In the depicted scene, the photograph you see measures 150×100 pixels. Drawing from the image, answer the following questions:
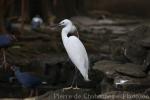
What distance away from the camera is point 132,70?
8078mm

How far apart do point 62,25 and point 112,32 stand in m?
5.09

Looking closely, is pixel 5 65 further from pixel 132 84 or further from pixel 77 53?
pixel 132 84

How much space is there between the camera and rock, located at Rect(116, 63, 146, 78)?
7953mm

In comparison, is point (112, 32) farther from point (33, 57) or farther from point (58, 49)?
point (33, 57)

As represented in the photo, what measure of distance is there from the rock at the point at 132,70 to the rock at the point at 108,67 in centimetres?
11

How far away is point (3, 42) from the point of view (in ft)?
32.9

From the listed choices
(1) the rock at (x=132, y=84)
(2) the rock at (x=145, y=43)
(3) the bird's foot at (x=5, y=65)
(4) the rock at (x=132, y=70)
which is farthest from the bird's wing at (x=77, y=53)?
(3) the bird's foot at (x=5, y=65)

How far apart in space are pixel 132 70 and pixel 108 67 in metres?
0.54

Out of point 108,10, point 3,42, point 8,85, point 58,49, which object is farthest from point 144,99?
point 108,10

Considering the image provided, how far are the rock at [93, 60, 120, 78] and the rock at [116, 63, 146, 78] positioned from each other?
4.4 inches

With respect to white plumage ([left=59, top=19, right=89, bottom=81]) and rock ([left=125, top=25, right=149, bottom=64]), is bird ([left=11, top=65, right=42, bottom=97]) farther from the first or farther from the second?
rock ([left=125, top=25, right=149, bottom=64])

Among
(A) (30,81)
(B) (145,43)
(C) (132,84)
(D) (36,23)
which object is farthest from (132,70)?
(D) (36,23)

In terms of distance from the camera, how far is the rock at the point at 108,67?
8227mm

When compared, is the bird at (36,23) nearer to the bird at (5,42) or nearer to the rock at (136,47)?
the bird at (5,42)
